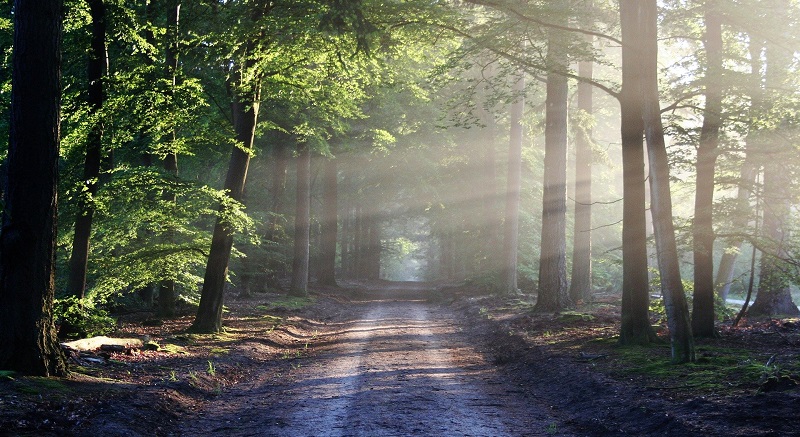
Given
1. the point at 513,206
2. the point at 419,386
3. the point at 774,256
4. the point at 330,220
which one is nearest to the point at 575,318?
the point at 774,256

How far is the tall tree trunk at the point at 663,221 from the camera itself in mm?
10430

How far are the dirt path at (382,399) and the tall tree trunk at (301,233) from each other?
13158 mm

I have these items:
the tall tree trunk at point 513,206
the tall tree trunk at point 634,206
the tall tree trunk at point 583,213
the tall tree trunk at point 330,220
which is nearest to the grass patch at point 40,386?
the tall tree trunk at point 634,206

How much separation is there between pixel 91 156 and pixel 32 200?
472cm

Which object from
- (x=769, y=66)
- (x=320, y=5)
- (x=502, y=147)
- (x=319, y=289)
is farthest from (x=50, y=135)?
(x=502, y=147)

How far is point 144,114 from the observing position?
12.8 m

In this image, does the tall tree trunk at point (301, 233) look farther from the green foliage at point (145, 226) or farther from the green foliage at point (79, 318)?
the green foliage at point (79, 318)

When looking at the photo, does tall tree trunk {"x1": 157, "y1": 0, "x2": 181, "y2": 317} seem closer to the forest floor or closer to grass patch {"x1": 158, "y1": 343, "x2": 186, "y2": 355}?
the forest floor

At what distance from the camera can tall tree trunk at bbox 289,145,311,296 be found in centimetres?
2797

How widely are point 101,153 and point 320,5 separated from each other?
549 centimetres

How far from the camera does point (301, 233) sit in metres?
28.4

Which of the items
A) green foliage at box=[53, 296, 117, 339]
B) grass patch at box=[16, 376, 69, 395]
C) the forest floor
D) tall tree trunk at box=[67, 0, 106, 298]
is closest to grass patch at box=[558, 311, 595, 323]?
the forest floor

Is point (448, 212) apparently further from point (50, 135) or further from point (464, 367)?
point (50, 135)

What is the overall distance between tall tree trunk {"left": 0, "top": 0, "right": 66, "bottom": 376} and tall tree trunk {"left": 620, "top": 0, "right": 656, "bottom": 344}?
1034cm
